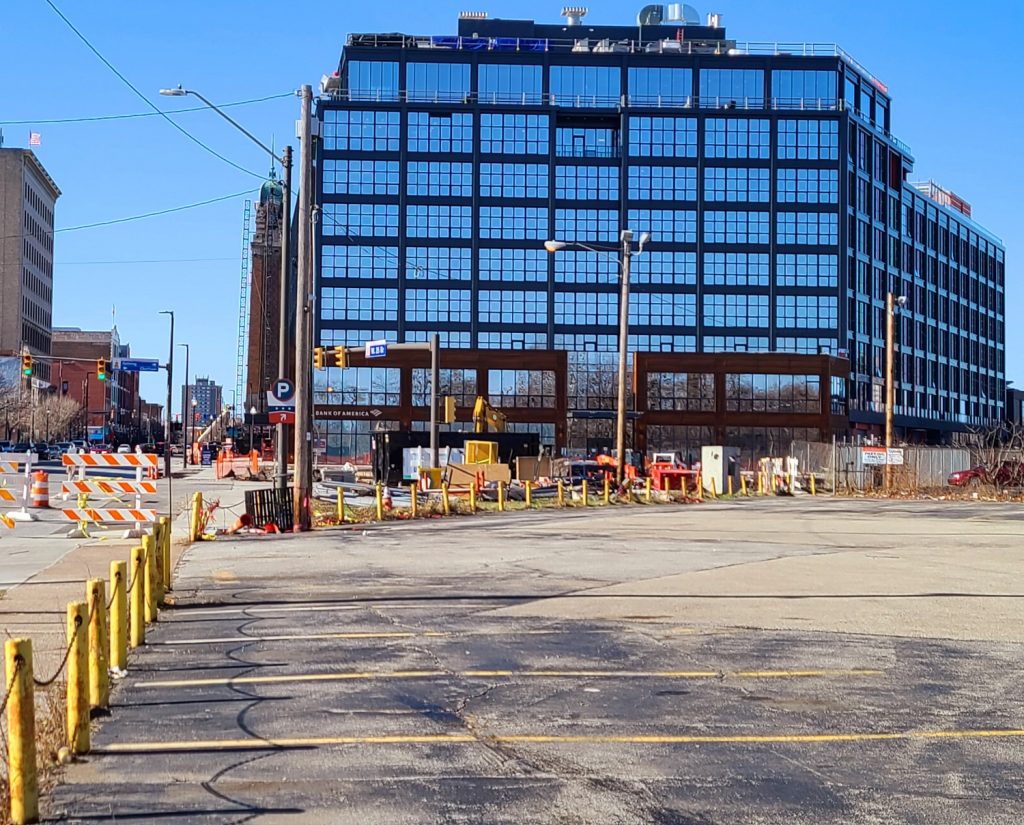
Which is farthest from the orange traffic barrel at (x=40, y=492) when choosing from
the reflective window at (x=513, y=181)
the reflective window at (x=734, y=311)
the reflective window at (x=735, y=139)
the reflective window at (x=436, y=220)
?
the reflective window at (x=735, y=139)

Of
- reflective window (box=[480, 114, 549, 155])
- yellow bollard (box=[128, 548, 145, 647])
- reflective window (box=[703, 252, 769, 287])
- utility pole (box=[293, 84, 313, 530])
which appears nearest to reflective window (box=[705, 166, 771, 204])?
reflective window (box=[703, 252, 769, 287])

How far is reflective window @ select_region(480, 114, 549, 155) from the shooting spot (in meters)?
89.5

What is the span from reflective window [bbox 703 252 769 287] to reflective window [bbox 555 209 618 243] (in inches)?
290

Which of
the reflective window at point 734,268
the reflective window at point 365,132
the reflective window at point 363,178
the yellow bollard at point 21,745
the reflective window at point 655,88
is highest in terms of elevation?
the reflective window at point 655,88

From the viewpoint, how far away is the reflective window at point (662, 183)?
296 feet

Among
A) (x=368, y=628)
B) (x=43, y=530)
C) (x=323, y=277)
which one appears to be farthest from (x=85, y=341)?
(x=368, y=628)

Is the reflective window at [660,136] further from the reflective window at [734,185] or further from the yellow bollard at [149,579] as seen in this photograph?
the yellow bollard at [149,579]

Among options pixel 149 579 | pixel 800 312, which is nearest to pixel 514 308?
pixel 800 312

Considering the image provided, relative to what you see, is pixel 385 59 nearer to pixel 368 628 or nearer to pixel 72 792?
pixel 368 628

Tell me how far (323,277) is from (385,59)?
16093mm

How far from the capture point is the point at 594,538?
85.1ft

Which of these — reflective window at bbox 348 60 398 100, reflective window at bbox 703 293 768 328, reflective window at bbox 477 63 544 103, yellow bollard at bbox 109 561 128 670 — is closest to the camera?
yellow bollard at bbox 109 561 128 670

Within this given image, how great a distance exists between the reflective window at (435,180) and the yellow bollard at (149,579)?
7737 centimetres

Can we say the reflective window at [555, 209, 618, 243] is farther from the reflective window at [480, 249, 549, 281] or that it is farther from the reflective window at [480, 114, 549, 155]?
the reflective window at [480, 114, 549, 155]
